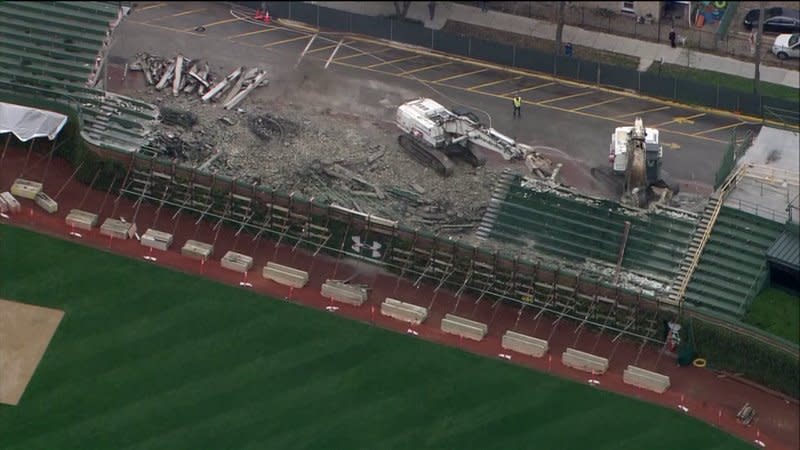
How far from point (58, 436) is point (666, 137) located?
41.6m

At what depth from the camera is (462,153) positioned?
10894 centimetres

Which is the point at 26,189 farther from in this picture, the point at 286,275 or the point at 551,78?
the point at 551,78

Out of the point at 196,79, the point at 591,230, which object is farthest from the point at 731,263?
the point at 196,79

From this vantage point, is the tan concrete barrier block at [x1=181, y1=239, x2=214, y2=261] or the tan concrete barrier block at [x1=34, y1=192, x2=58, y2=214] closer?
the tan concrete barrier block at [x1=181, y1=239, x2=214, y2=261]

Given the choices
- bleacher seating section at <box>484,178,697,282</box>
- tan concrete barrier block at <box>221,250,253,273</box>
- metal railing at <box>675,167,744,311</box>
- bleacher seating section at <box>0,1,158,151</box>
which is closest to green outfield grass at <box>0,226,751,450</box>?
tan concrete barrier block at <box>221,250,253,273</box>

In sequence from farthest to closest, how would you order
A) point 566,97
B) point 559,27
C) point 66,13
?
point 559,27
point 566,97
point 66,13

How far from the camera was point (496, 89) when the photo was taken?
11650 centimetres

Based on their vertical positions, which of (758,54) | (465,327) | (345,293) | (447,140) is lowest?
(465,327)

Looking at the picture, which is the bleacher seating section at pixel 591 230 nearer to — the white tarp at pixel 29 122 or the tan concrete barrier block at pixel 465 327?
the tan concrete barrier block at pixel 465 327

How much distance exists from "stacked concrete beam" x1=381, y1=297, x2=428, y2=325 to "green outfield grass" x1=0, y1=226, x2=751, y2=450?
1.32m

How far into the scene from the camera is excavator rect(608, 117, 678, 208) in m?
105

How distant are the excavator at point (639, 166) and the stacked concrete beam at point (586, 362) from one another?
11224 millimetres

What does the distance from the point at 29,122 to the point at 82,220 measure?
8.16m

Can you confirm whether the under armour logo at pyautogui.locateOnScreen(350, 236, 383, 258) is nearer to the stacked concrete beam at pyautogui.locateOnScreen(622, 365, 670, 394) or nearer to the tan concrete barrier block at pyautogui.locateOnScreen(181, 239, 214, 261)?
the tan concrete barrier block at pyautogui.locateOnScreen(181, 239, 214, 261)
